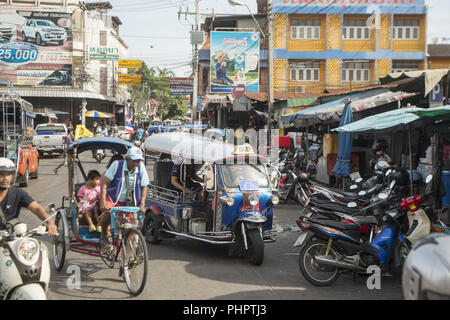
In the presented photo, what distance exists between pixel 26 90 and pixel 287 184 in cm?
3153

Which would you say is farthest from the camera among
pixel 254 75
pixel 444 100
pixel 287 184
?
pixel 254 75

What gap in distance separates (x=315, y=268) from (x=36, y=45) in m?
38.2

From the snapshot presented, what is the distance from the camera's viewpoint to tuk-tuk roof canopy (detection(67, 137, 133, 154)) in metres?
7.73

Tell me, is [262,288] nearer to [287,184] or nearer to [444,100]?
[444,100]

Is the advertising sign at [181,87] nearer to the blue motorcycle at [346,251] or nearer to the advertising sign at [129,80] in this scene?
the advertising sign at [129,80]

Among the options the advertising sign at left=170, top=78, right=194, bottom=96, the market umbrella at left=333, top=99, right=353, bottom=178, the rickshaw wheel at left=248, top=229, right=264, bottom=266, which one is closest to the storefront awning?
the advertising sign at left=170, top=78, right=194, bottom=96

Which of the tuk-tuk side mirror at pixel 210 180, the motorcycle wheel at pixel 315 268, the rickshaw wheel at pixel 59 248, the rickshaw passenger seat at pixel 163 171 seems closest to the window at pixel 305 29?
the rickshaw passenger seat at pixel 163 171

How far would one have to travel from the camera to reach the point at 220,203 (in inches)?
309

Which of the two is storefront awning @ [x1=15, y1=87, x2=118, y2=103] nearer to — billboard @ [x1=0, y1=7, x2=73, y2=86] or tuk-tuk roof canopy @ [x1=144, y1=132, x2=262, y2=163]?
billboard @ [x1=0, y1=7, x2=73, y2=86]

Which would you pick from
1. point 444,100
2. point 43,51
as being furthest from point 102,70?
point 444,100

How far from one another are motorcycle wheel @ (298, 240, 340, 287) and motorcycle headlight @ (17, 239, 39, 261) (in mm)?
3406

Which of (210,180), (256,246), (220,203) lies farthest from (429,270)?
(210,180)

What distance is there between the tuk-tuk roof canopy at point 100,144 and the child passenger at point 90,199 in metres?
0.50

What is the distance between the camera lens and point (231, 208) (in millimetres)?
7738
